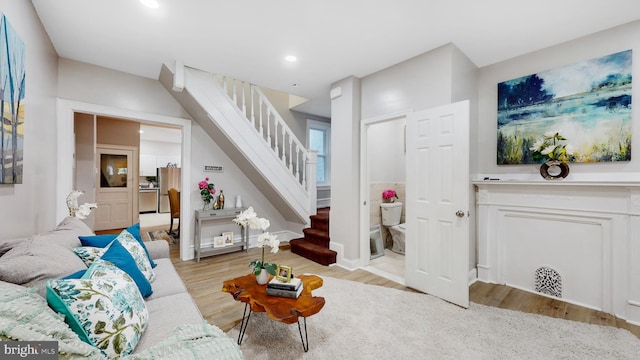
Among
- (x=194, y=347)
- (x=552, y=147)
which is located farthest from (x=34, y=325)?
(x=552, y=147)

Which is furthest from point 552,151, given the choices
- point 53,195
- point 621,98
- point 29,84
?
point 53,195

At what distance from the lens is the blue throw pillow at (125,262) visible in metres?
1.60

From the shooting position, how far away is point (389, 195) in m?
4.54

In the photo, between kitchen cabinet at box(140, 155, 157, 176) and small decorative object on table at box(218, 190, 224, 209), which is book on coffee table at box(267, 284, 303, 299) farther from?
kitchen cabinet at box(140, 155, 157, 176)

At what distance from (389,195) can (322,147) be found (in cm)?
228

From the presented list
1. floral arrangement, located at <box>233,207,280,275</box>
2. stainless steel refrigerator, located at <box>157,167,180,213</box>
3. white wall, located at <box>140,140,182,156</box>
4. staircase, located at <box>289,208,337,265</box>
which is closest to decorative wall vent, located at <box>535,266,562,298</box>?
staircase, located at <box>289,208,337,265</box>

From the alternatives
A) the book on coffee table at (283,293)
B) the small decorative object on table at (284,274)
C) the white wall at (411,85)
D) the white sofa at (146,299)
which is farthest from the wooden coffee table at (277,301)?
the white wall at (411,85)

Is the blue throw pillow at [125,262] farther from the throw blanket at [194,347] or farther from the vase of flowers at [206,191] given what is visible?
the vase of flowers at [206,191]

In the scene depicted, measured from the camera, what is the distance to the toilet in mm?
4352

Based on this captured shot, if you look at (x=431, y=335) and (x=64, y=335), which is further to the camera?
(x=431, y=335)

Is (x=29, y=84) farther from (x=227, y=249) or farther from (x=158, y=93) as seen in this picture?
(x=227, y=249)

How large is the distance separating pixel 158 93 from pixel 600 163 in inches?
207

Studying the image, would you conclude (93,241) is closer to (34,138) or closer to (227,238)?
(34,138)

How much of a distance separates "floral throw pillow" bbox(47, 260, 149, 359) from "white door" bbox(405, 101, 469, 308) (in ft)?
8.38
